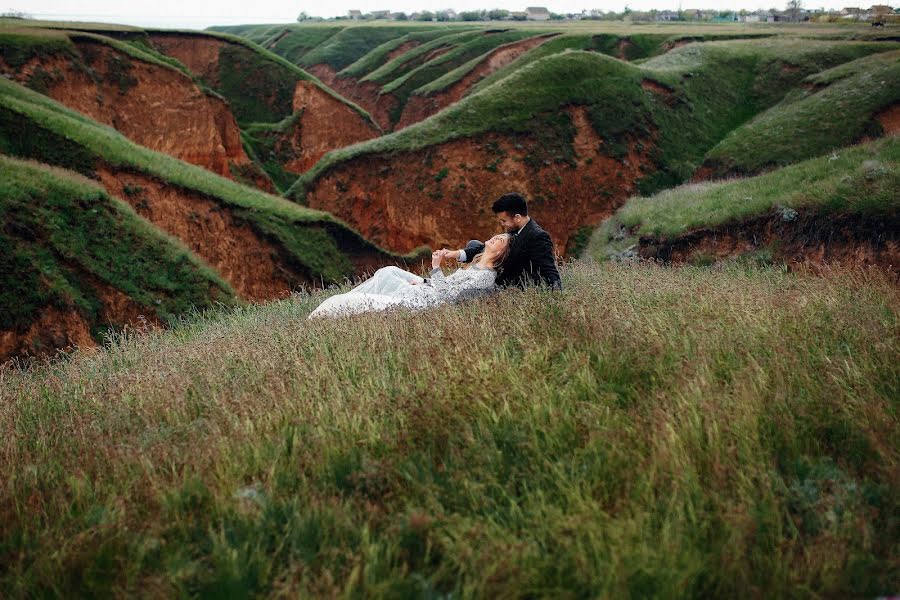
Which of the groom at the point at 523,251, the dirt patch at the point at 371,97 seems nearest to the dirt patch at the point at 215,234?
the groom at the point at 523,251

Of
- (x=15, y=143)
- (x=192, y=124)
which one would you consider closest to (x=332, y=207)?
(x=192, y=124)

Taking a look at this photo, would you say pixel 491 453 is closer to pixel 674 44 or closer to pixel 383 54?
pixel 674 44

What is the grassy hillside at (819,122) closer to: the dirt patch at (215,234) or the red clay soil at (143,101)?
the dirt patch at (215,234)

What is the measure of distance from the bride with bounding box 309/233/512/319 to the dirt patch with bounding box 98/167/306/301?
1136 cm

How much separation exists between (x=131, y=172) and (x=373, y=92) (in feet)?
157

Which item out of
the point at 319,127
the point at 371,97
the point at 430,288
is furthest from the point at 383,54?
the point at 430,288

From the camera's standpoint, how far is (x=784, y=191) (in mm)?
15078

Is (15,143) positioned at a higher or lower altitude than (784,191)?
higher

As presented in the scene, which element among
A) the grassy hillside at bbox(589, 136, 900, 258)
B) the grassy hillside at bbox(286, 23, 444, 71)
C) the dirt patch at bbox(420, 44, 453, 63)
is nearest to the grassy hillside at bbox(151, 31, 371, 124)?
the dirt patch at bbox(420, 44, 453, 63)

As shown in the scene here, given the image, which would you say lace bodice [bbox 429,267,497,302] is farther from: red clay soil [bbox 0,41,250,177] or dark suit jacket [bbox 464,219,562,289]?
red clay soil [bbox 0,41,250,177]

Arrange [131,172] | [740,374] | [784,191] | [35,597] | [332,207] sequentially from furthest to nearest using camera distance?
[332,207]
[131,172]
[784,191]
[740,374]
[35,597]

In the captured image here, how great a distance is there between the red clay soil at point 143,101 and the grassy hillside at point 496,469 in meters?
29.7

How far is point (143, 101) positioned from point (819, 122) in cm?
3078

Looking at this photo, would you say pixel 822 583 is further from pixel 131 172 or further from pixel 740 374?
pixel 131 172
